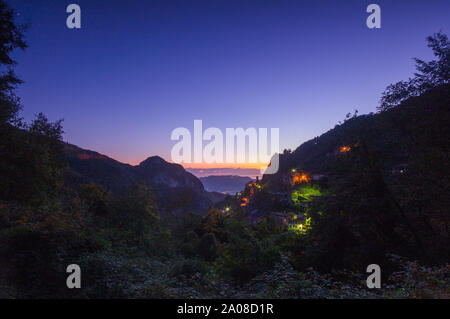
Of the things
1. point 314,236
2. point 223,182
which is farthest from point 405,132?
point 223,182

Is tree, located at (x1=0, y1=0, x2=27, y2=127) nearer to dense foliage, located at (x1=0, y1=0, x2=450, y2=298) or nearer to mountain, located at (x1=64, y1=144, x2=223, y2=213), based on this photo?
dense foliage, located at (x1=0, y1=0, x2=450, y2=298)

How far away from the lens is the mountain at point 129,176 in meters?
50.5

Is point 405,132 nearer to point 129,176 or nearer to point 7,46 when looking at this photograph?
point 7,46

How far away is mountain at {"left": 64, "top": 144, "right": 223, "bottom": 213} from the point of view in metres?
50.5

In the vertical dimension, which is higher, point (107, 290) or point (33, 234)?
point (33, 234)

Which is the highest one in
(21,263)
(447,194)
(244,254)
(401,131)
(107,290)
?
(401,131)

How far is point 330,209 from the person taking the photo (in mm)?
8609

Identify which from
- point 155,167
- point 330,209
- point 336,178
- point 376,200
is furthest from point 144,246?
point 155,167

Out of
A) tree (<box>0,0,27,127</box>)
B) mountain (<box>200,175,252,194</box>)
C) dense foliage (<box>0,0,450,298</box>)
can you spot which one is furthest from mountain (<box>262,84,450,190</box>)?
mountain (<box>200,175,252,194</box>)

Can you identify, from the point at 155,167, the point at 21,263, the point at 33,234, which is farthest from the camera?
the point at 155,167
